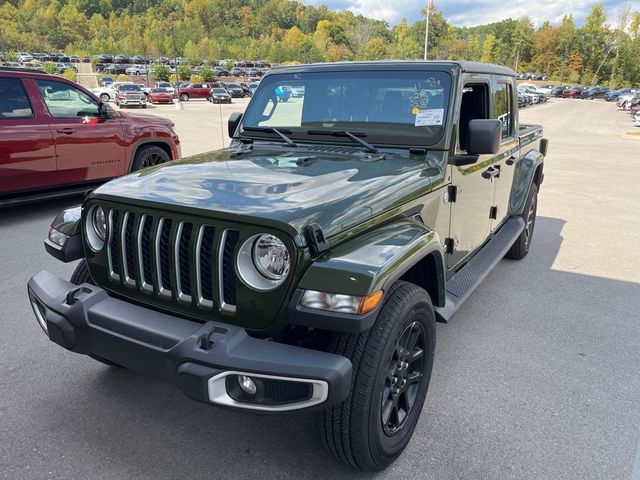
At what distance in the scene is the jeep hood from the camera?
2223 millimetres

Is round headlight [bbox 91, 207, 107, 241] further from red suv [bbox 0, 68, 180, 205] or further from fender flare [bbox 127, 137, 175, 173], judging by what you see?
fender flare [bbox 127, 137, 175, 173]

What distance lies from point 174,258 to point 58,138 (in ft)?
18.1

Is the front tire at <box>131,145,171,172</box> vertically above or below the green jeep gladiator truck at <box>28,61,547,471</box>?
below

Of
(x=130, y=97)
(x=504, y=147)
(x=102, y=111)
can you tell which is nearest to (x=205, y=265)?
(x=504, y=147)

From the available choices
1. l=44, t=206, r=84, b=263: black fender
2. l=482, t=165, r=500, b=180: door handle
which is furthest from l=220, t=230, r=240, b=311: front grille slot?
l=482, t=165, r=500, b=180: door handle

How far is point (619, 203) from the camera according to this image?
8.57m

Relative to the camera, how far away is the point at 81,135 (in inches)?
280

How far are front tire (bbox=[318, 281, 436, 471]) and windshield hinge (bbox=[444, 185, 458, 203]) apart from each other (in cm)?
93

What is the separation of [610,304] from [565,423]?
2089mm

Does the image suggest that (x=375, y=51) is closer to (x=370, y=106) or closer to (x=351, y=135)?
(x=370, y=106)

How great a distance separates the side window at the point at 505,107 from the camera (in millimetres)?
4238

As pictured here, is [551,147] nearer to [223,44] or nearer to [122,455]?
[122,455]

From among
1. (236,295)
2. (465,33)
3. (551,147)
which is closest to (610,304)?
(236,295)

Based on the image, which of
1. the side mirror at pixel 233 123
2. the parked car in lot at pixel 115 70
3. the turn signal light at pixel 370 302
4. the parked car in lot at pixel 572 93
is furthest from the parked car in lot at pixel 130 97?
the parked car in lot at pixel 572 93
